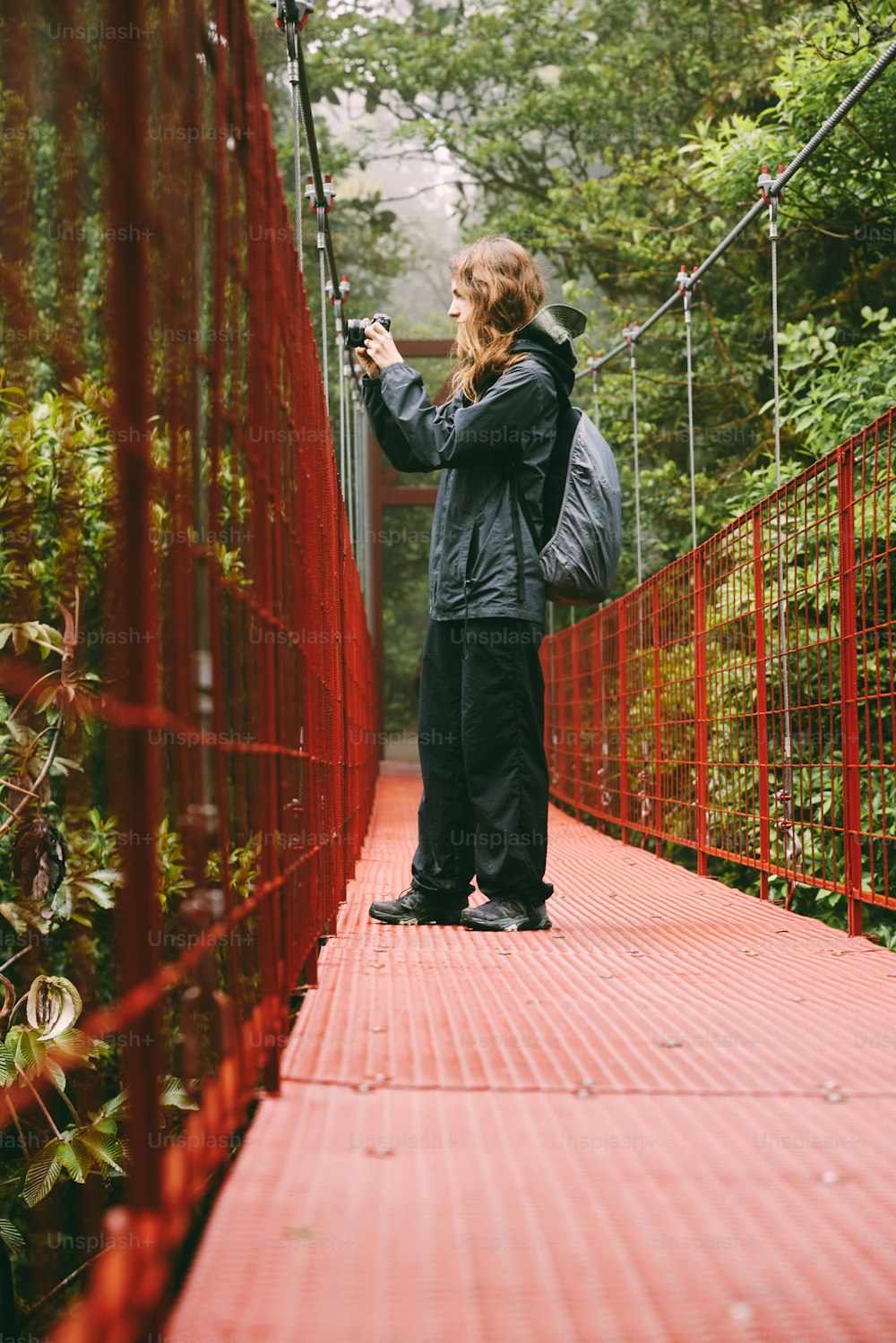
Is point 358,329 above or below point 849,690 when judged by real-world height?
above

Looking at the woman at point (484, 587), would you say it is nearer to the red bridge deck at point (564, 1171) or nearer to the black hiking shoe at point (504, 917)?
the black hiking shoe at point (504, 917)

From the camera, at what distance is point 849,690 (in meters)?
2.46

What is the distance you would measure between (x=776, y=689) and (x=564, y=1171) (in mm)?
2455

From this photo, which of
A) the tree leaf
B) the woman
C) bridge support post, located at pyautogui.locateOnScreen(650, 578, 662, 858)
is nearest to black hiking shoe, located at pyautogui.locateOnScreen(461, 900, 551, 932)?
the woman

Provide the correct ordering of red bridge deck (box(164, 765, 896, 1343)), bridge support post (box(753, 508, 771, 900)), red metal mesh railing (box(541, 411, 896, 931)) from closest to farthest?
red bridge deck (box(164, 765, 896, 1343)), red metal mesh railing (box(541, 411, 896, 931)), bridge support post (box(753, 508, 771, 900))

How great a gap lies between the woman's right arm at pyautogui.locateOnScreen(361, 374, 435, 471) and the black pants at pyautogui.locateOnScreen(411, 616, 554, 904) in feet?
1.00

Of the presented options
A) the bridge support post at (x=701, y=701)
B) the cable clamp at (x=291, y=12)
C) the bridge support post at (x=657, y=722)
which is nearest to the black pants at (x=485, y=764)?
the cable clamp at (x=291, y=12)

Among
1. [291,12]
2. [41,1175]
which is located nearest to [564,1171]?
[41,1175]

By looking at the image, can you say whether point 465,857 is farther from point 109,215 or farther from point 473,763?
point 109,215

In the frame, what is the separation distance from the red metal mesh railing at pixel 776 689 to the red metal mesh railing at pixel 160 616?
972 millimetres

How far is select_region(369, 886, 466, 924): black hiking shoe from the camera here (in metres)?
2.50

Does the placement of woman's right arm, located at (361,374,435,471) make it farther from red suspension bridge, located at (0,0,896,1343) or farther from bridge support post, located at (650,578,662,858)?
bridge support post, located at (650,578,662,858)

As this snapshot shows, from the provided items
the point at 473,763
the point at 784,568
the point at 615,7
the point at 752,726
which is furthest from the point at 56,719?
the point at 615,7

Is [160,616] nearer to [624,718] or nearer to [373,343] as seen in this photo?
[373,343]
